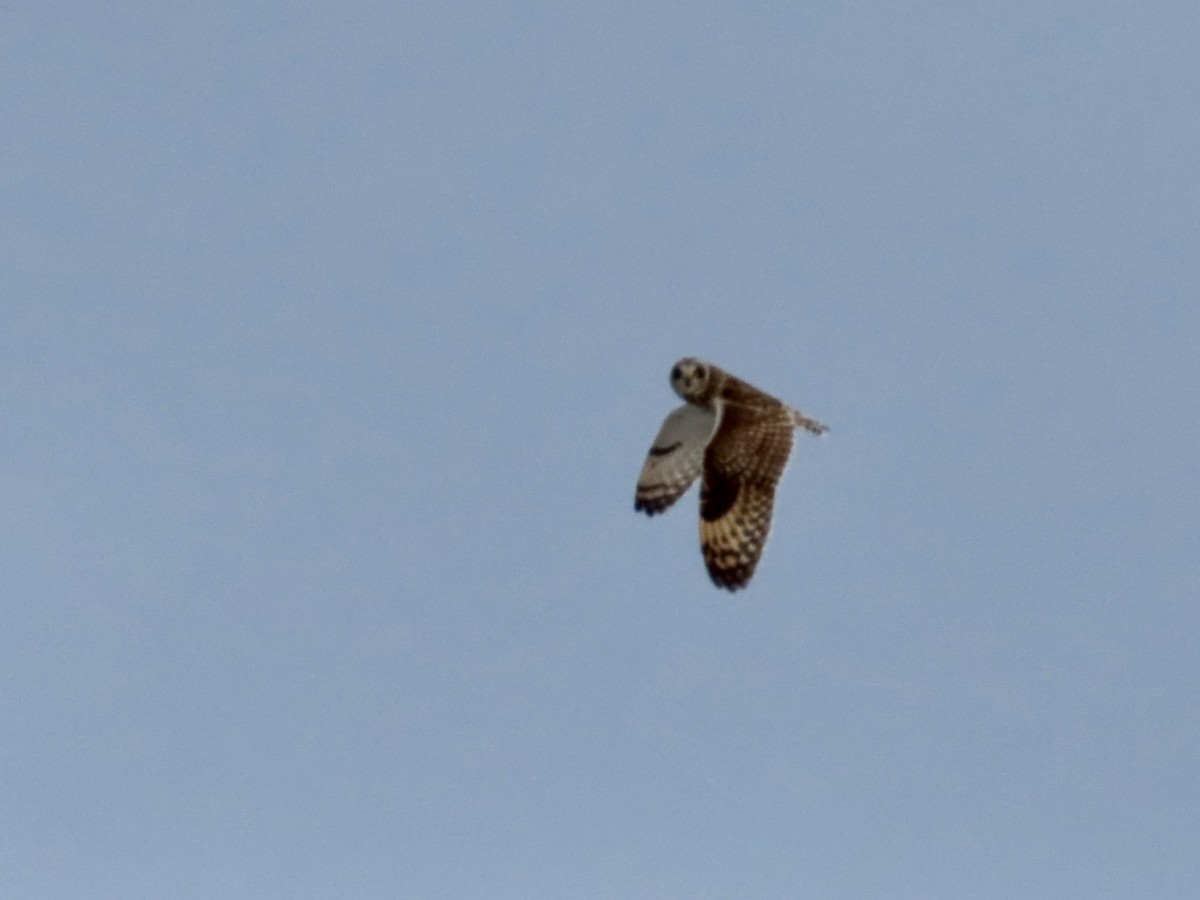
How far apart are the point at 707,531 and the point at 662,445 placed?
4.11 feet

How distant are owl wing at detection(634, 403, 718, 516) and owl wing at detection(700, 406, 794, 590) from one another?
0.19 m

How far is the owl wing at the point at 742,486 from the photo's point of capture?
31266 millimetres

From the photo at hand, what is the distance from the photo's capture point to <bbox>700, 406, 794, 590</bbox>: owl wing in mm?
31266

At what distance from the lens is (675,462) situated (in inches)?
1247

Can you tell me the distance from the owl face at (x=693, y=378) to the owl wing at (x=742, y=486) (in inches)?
17.8

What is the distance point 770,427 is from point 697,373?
1158 millimetres

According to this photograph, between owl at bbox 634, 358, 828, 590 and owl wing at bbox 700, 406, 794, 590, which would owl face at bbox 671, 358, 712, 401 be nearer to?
owl at bbox 634, 358, 828, 590

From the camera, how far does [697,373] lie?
3148cm

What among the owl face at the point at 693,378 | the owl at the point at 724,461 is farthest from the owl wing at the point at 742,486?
the owl face at the point at 693,378

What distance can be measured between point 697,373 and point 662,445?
1.07 m

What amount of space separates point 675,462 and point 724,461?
0.63 m

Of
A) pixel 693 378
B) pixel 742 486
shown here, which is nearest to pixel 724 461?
pixel 742 486

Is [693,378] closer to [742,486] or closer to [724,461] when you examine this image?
[724,461]

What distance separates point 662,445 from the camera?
3181 cm
